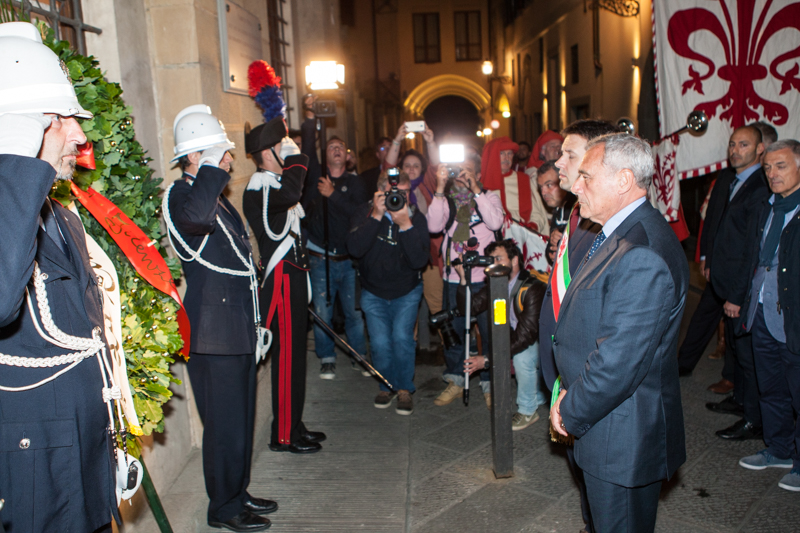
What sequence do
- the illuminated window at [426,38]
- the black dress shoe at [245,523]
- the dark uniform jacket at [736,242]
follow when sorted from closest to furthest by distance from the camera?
the black dress shoe at [245,523], the dark uniform jacket at [736,242], the illuminated window at [426,38]

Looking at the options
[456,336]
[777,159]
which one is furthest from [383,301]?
[777,159]

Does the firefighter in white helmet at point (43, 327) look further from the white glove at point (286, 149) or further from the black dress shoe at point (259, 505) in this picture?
the white glove at point (286, 149)

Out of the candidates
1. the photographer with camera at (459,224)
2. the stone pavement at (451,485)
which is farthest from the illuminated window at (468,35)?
the stone pavement at (451,485)

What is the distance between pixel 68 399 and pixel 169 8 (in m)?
2.67

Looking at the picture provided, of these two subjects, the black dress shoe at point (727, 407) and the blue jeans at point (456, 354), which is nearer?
the black dress shoe at point (727, 407)

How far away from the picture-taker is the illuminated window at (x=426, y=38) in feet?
102

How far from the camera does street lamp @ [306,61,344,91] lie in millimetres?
5644

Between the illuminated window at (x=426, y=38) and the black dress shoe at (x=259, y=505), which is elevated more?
the illuminated window at (x=426, y=38)

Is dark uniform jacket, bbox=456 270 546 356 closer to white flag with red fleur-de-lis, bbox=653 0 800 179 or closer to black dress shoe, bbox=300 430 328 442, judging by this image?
black dress shoe, bbox=300 430 328 442

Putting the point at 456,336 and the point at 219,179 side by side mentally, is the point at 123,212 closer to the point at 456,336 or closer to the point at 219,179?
the point at 219,179

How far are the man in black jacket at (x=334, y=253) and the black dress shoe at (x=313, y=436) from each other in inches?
48.9

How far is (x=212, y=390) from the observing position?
3041mm

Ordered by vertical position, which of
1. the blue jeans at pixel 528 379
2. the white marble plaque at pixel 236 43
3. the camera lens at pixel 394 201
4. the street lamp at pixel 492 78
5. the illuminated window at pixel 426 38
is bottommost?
the blue jeans at pixel 528 379

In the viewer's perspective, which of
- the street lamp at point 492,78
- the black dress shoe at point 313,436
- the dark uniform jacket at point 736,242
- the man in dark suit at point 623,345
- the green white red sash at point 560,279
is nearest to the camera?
the man in dark suit at point 623,345
